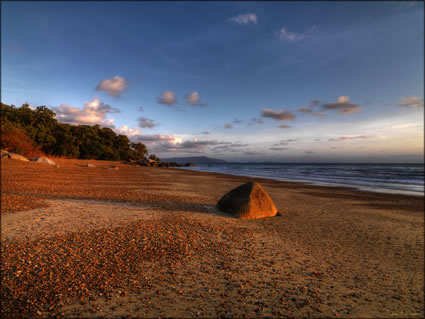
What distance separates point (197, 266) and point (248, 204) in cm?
426

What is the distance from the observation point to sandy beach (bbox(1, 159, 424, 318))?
2963 millimetres

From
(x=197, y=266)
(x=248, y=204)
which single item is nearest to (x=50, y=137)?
(x=248, y=204)

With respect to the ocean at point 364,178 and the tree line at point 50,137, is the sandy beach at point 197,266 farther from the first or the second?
the tree line at point 50,137

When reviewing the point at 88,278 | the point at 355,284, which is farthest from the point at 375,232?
the point at 88,278

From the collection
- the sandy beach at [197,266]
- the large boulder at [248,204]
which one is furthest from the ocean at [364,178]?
the sandy beach at [197,266]

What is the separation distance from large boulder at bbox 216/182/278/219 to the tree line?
33.5 m

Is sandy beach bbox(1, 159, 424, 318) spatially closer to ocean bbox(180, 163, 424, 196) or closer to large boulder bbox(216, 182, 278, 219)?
large boulder bbox(216, 182, 278, 219)

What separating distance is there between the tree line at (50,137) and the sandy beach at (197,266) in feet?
97.7

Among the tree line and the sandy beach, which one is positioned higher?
the tree line

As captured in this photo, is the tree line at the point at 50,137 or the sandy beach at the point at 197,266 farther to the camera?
the tree line at the point at 50,137

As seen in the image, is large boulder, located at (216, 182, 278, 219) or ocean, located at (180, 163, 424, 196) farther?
ocean, located at (180, 163, 424, 196)

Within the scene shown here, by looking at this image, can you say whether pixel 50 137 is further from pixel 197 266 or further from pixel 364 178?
pixel 364 178

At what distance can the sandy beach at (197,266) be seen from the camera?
2.96 metres

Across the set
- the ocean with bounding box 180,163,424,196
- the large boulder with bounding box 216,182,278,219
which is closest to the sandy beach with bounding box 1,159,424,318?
the large boulder with bounding box 216,182,278,219
